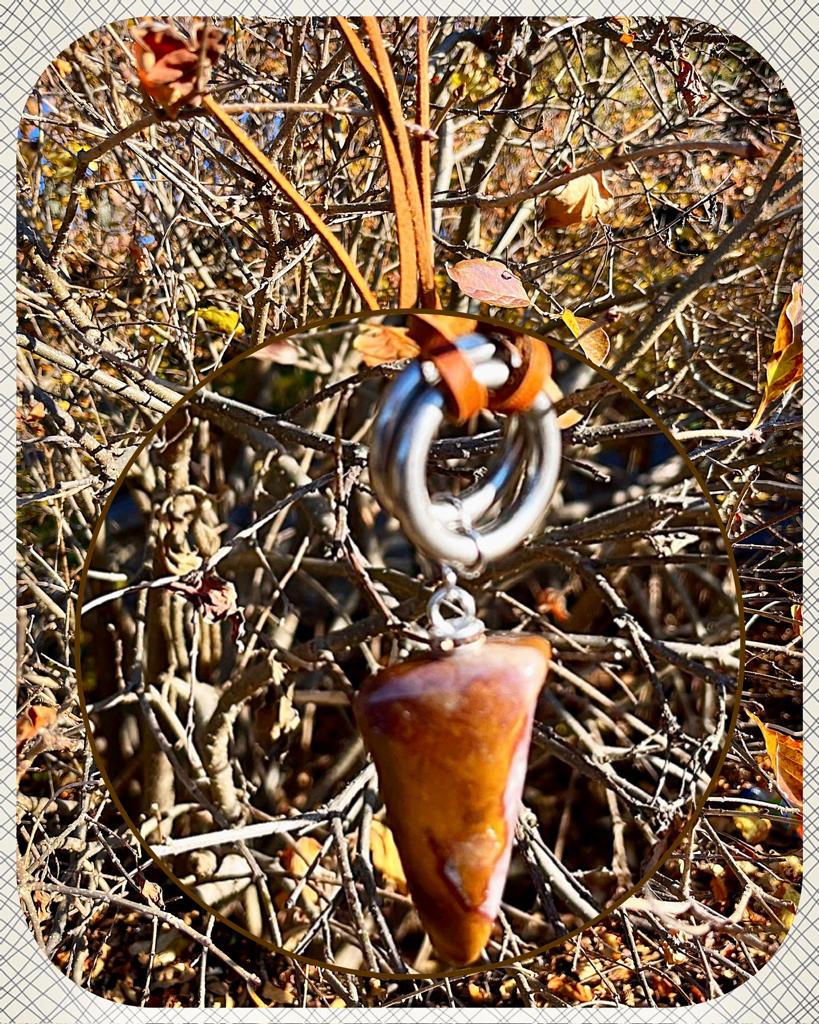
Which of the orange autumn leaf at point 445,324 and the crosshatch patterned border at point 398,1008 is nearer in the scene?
the orange autumn leaf at point 445,324

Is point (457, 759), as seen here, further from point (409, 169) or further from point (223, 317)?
point (223, 317)

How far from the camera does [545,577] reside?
1.18m

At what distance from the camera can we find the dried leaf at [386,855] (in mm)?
→ 736

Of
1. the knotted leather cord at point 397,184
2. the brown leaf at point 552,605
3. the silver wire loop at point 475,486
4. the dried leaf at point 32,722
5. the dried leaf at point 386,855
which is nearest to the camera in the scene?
the silver wire loop at point 475,486

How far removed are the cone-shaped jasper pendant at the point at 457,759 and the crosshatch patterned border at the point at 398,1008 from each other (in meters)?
0.21

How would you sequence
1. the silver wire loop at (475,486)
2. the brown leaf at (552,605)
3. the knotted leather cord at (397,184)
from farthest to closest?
the brown leaf at (552,605)
the knotted leather cord at (397,184)
the silver wire loop at (475,486)

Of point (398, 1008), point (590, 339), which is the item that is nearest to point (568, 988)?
point (398, 1008)

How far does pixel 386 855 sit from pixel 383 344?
48 cm

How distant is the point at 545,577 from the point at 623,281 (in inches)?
15.3

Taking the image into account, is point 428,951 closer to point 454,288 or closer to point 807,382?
point 807,382

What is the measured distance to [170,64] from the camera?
1.60 ft

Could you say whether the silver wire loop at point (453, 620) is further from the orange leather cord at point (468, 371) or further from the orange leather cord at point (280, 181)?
the orange leather cord at point (280, 181)

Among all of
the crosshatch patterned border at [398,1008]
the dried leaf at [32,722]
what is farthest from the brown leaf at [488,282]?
the dried leaf at [32,722]

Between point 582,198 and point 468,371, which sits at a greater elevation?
point 582,198
